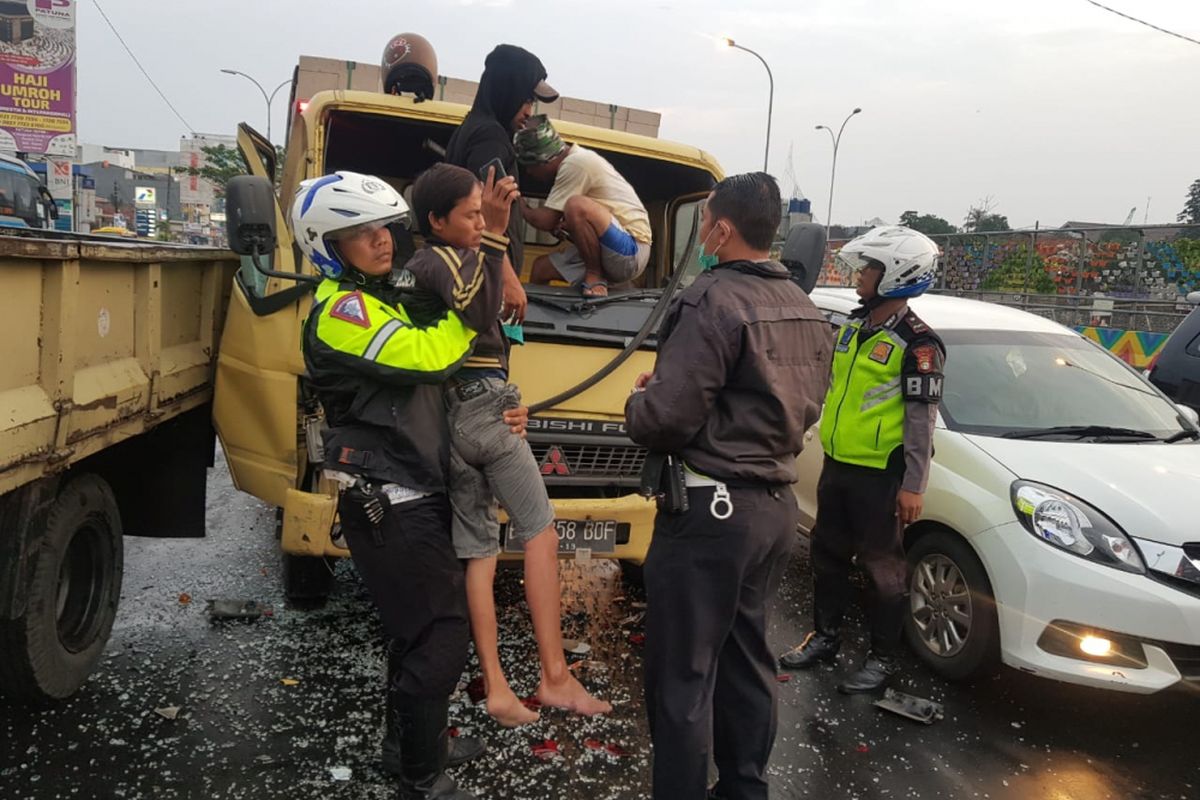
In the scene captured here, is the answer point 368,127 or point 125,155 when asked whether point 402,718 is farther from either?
point 125,155

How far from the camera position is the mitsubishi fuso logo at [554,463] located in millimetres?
3669

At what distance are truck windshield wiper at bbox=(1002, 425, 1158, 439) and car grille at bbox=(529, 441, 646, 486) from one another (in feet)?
5.88

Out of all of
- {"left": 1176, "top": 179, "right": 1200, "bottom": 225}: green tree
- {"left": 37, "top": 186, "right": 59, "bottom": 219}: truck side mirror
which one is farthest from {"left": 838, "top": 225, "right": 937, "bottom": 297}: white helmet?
{"left": 1176, "top": 179, "right": 1200, "bottom": 225}: green tree

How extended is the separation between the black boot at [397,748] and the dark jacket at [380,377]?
69cm

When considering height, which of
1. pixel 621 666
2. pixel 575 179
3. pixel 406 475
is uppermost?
pixel 575 179

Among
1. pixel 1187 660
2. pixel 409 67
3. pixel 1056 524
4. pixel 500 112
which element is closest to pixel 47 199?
pixel 409 67

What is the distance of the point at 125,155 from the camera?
10138 cm

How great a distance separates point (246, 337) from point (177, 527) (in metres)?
1.03

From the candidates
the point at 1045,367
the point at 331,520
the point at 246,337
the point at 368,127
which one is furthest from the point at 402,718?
the point at 1045,367

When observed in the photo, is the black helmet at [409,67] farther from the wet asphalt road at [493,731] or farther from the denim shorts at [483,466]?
the wet asphalt road at [493,731]

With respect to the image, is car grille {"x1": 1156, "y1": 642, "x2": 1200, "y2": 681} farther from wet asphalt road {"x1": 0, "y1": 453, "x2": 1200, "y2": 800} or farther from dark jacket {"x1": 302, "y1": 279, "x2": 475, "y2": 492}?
dark jacket {"x1": 302, "y1": 279, "x2": 475, "y2": 492}

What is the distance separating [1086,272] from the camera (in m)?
13.2

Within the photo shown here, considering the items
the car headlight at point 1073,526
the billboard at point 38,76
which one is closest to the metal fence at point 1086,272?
the car headlight at point 1073,526

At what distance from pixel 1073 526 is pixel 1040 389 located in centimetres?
118
